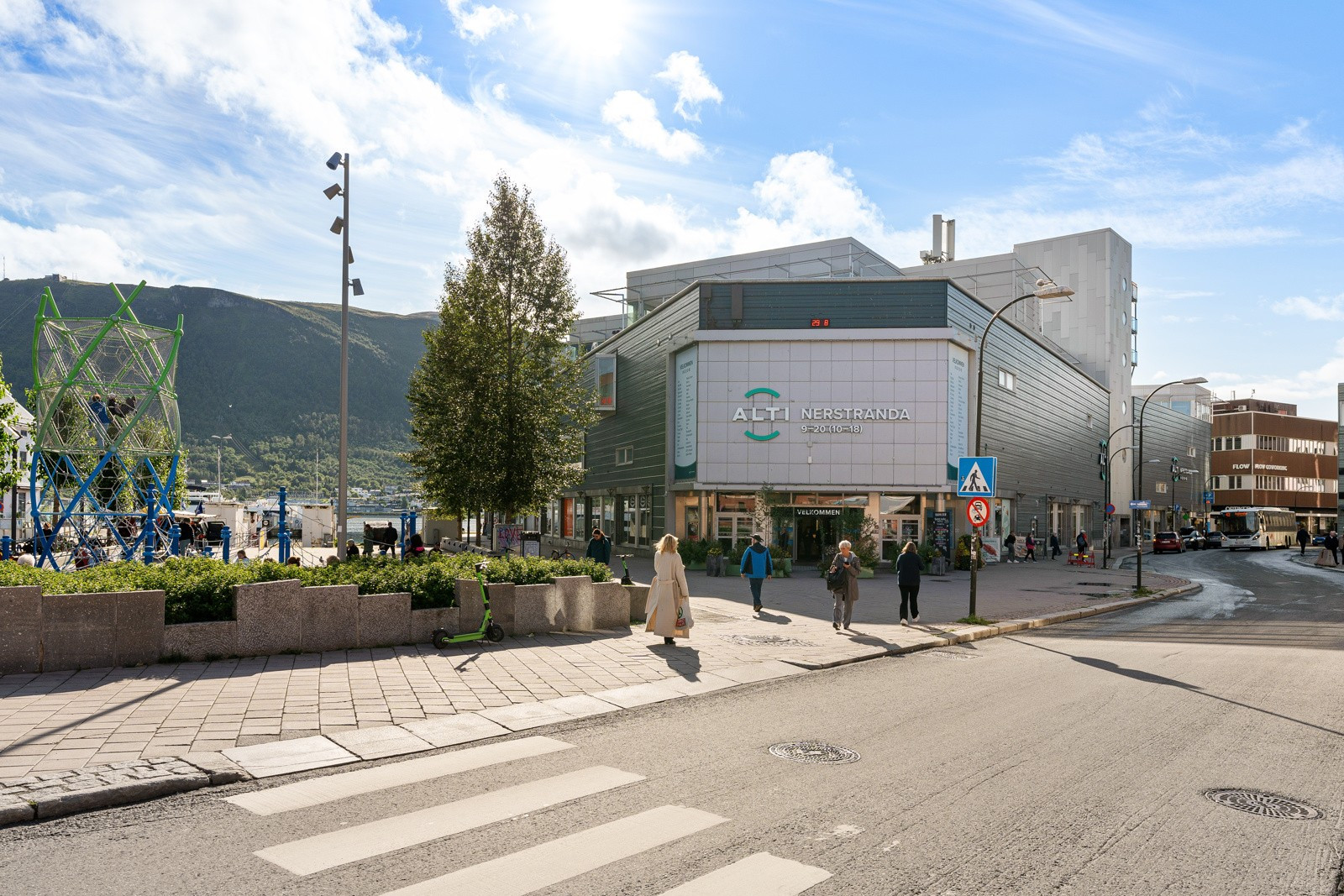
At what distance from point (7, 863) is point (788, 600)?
1847 cm

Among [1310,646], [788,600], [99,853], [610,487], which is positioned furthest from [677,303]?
[99,853]

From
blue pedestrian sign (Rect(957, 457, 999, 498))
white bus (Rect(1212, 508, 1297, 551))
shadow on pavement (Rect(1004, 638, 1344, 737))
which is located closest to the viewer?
shadow on pavement (Rect(1004, 638, 1344, 737))

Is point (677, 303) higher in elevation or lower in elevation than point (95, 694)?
higher

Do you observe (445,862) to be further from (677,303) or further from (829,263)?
(829,263)

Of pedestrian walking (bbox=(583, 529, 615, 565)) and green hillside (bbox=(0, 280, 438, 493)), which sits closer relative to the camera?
pedestrian walking (bbox=(583, 529, 615, 565))

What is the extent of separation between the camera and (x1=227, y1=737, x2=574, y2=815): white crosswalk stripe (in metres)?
6.15

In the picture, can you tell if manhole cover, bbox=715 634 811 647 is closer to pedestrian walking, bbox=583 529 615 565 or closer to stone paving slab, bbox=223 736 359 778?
pedestrian walking, bbox=583 529 615 565

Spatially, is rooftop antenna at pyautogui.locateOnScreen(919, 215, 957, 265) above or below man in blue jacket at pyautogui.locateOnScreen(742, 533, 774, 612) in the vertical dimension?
above

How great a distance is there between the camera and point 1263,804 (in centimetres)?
636

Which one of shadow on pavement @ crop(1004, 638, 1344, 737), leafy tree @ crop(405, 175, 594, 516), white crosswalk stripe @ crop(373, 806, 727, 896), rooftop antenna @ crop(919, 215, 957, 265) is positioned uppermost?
rooftop antenna @ crop(919, 215, 957, 265)

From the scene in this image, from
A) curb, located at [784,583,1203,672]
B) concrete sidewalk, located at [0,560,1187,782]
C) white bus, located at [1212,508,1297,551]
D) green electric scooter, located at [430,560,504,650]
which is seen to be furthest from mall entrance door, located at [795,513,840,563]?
white bus, located at [1212,508,1297,551]

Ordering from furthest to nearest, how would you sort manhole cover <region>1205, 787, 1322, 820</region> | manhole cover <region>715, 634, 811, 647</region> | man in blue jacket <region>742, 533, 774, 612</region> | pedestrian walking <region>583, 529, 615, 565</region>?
pedestrian walking <region>583, 529, 615, 565</region>
man in blue jacket <region>742, 533, 774, 612</region>
manhole cover <region>715, 634, 811, 647</region>
manhole cover <region>1205, 787, 1322, 820</region>

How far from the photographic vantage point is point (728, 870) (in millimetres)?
4938

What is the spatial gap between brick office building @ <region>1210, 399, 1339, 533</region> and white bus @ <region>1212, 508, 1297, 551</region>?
35.6 m
